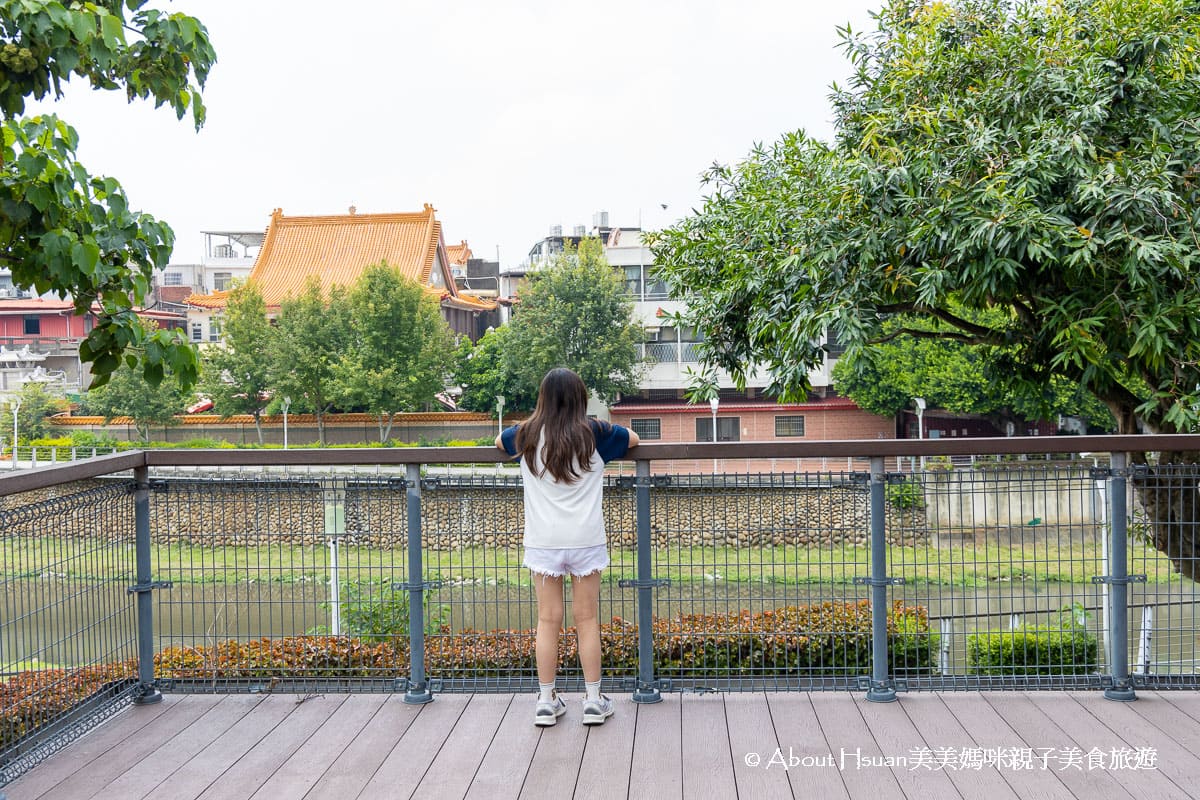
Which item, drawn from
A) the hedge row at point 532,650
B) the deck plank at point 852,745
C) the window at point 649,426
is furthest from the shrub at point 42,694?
the window at point 649,426

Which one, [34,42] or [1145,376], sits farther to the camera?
[1145,376]

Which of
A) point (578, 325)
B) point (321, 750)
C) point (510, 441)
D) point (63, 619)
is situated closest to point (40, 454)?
point (578, 325)

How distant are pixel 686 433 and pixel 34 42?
107 ft

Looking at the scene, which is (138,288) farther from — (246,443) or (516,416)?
(246,443)

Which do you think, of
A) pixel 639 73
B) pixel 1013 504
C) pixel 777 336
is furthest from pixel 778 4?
pixel 639 73

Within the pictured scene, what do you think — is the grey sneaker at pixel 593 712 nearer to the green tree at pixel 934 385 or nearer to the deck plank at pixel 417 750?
the deck plank at pixel 417 750

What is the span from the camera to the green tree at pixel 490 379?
3353cm

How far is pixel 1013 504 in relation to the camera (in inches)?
160

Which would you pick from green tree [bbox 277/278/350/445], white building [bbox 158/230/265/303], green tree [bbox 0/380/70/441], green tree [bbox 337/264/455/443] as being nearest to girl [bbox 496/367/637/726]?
green tree [bbox 337/264/455/443]

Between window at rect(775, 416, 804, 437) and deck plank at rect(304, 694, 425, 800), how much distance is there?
1224 inches

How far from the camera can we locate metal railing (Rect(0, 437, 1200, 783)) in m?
3.91

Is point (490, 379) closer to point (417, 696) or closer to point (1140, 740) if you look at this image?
point (417, 696)

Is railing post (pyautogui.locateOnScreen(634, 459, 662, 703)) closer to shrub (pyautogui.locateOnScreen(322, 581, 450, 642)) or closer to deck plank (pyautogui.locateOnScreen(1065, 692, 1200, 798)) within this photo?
shrub (pyautogui.locateOnScreen(322, 581, 450, 642))

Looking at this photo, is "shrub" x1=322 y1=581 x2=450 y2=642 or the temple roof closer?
"shrub" x1=322 y1=581 x2=450 y2=642
